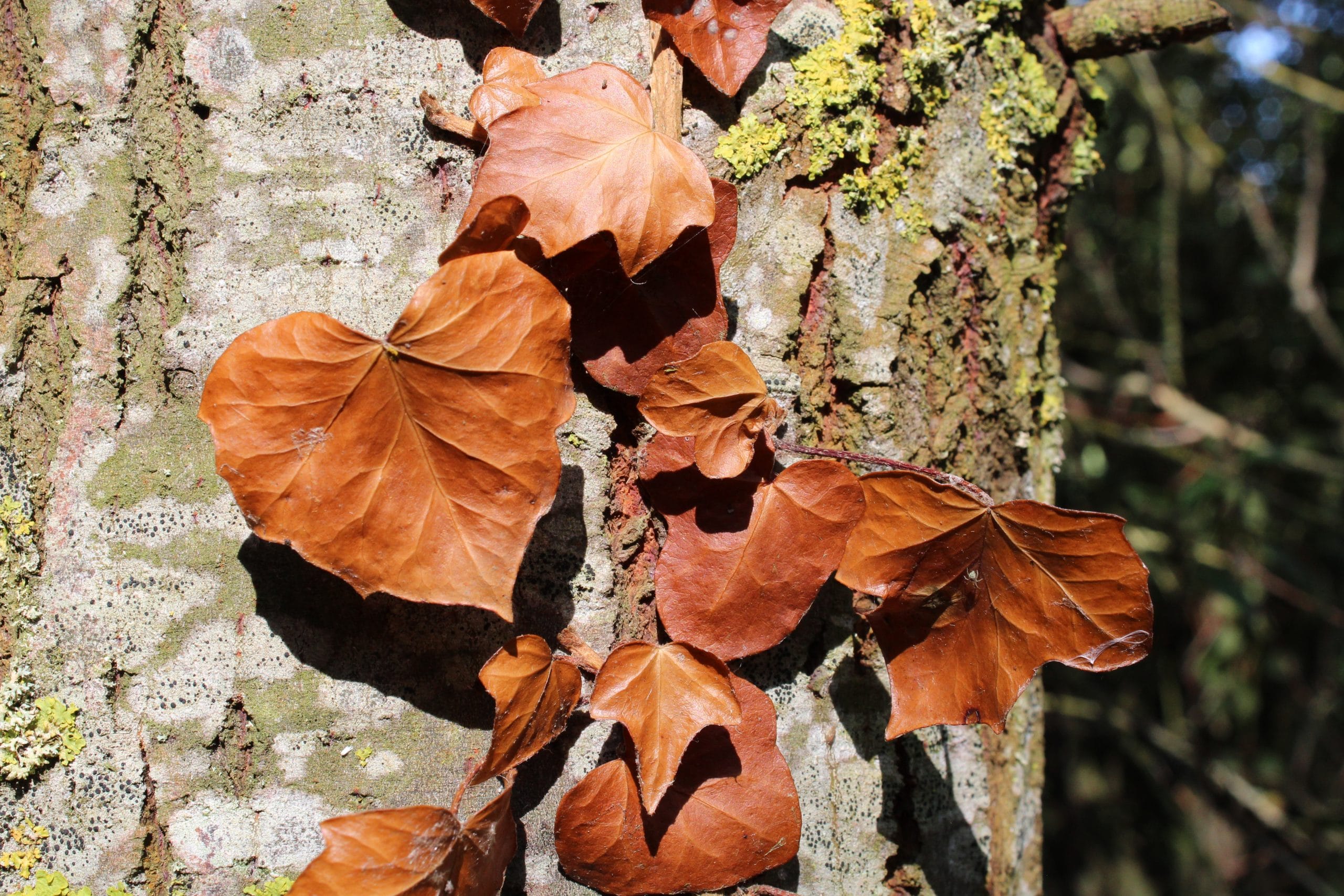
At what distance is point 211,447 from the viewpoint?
770 mm

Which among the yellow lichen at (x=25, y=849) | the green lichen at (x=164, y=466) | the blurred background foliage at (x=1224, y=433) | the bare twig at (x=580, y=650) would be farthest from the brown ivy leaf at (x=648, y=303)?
the blurred background foliage at (x=1224, y=433)

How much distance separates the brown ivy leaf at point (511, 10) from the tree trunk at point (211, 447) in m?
0.03

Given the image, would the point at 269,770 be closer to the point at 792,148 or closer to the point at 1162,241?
the point at 792,148

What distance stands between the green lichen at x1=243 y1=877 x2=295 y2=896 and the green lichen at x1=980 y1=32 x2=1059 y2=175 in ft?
3.65

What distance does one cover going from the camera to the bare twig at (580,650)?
2.61 ft

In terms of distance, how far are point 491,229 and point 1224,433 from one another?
332 cm

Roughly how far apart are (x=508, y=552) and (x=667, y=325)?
0.89ft

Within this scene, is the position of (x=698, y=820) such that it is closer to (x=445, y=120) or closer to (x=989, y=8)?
(x=445, y=120)

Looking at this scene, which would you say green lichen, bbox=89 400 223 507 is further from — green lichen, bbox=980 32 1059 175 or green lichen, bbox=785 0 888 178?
green lichen, bbox=980 32 1059 175

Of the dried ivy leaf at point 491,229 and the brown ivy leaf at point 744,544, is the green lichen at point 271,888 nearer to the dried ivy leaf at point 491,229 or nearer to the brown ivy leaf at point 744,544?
the brown ivy leaf at point 744,544

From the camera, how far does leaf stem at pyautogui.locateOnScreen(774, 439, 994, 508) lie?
0.83 meters

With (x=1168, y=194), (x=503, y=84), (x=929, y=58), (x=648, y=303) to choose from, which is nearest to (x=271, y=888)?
(x=648, y=303)

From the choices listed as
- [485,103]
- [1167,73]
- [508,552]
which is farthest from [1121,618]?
[1167,73]

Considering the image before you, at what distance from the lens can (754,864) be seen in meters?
0.81
